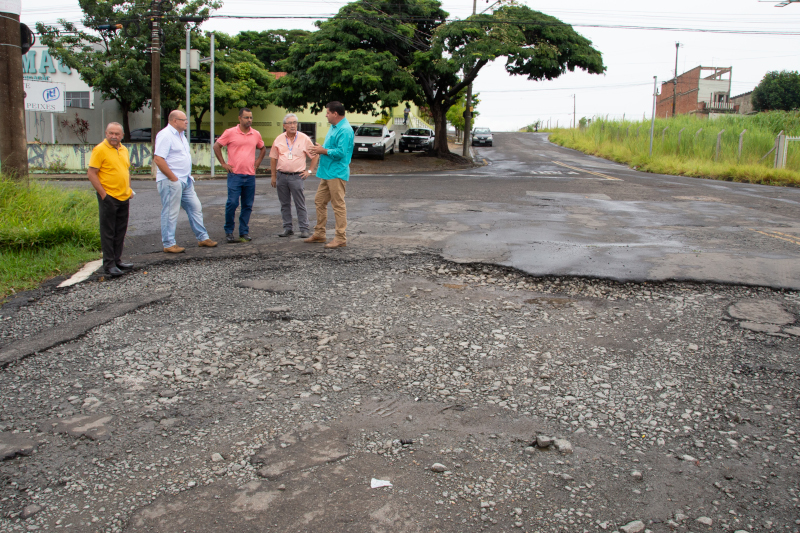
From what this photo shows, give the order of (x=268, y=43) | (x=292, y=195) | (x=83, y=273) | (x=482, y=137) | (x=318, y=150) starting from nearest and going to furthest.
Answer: (x=83, y=273) → (x=318, y=150) → (x=292, y=195) → (x=482, y=137) → (x=268, y=43)

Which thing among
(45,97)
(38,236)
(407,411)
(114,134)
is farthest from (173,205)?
(45,97)

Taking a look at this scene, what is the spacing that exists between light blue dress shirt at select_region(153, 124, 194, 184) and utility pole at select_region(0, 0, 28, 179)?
97.1 inches

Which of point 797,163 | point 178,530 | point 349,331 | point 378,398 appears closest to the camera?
point 178,530

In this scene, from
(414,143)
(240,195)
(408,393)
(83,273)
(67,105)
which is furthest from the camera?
(67,105)

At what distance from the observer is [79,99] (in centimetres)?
3741

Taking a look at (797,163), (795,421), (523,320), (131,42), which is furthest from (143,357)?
(131,42)

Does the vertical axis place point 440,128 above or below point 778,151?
above

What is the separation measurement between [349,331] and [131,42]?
34462mm

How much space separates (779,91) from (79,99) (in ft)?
196

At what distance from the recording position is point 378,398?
3711 millimetres

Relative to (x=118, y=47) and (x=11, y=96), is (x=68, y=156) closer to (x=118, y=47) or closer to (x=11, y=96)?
(x=118, y=47)

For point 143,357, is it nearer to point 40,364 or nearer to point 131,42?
point 40,364

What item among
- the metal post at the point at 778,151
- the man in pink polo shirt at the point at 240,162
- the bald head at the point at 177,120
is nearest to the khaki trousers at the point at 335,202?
the man in pink polo shirt at the point at 240,162

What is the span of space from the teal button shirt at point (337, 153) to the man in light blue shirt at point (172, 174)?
1.58m
